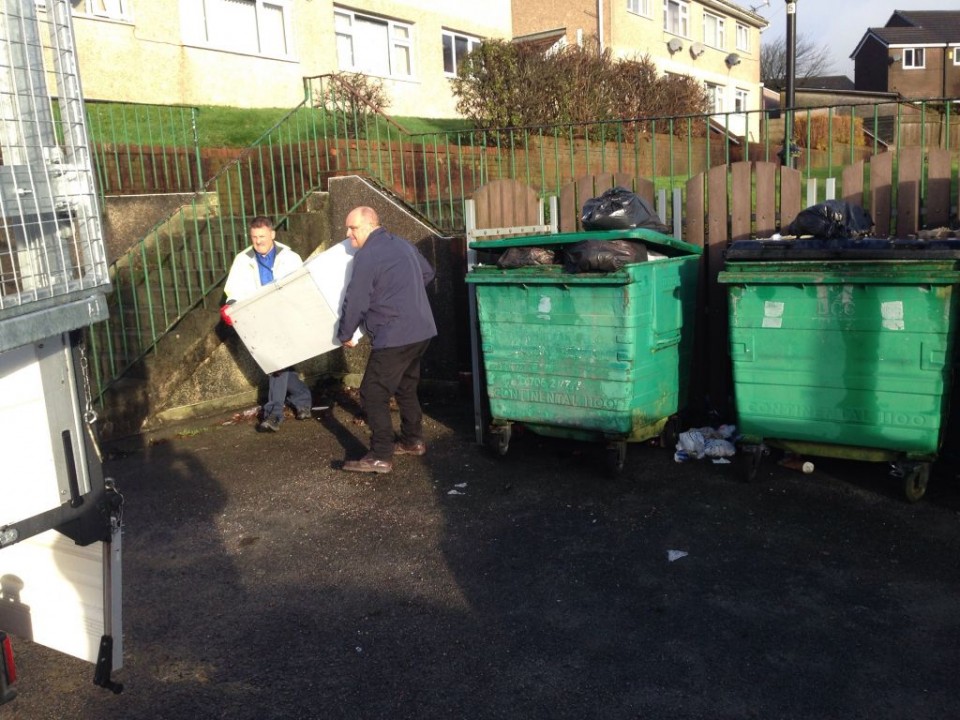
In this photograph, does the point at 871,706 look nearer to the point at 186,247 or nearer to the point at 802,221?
the point at 802,221

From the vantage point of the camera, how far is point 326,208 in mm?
8156

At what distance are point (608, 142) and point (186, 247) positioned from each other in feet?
28.3

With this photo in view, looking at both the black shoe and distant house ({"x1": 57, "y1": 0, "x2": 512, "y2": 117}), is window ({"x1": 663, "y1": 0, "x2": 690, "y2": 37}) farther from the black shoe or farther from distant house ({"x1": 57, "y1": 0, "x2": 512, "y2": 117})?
the black shoe

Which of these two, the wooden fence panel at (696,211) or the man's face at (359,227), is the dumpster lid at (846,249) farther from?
the man's face at (359,227)

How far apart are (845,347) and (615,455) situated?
141 centimetres

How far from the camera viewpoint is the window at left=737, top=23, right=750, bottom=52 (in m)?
34.0

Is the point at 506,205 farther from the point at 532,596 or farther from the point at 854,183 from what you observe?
the point at 532,596

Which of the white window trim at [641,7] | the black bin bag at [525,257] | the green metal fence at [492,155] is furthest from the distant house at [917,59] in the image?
the black bin bag at [525,257]

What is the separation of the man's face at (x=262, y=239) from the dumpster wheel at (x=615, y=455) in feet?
10.6

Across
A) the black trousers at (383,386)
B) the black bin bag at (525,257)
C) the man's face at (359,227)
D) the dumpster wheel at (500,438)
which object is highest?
the man's face at (359,227)

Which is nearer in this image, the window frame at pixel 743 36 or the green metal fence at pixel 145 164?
the green metal fence at pixel 145 164

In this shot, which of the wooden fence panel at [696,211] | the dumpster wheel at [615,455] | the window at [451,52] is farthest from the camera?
the window at [451,52]

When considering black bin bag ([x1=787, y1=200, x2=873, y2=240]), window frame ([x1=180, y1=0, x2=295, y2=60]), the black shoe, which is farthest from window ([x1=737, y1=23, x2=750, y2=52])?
the black shoe

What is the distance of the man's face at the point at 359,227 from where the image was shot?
18.8 ft
